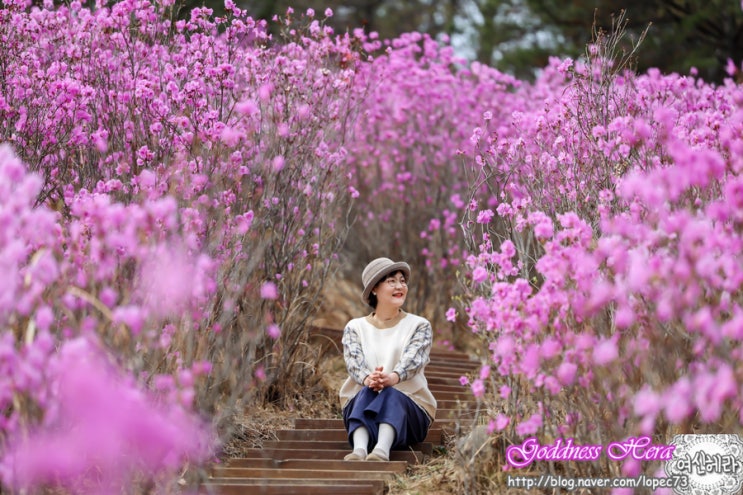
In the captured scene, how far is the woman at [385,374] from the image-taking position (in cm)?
427

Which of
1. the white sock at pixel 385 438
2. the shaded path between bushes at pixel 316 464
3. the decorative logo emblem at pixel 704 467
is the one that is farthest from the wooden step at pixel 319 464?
the decorative logo emblem at pixel 704 467

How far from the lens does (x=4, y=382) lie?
8.07 ft

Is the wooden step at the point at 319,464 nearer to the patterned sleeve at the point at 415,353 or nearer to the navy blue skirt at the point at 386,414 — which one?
the navy blue skirt at the point at 386,414

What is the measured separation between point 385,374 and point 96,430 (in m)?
2.36

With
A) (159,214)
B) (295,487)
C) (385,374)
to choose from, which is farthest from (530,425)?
(159,214)

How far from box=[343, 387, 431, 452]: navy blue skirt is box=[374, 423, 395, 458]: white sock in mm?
25

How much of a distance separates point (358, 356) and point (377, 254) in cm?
352

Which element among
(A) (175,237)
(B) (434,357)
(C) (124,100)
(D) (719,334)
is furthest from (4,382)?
(B) (434,357)

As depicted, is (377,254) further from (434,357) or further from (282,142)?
(282,142)

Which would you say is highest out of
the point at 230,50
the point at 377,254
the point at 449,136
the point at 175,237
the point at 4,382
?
the point at 449,136

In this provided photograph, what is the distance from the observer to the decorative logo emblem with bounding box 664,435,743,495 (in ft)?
10.5

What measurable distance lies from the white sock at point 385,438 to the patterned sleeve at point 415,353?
251 mm

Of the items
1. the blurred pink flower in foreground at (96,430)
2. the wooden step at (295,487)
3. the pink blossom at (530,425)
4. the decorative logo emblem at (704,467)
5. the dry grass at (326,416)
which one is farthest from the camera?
the dry grass at (326,416)

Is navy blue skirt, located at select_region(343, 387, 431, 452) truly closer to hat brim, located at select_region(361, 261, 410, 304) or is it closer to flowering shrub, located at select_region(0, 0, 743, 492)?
flowering shrub, located at select_region(0, 0, 743, 492)
